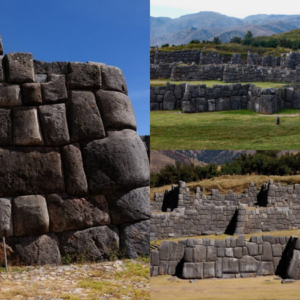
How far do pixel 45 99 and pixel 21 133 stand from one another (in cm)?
61

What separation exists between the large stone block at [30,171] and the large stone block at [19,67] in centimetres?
102

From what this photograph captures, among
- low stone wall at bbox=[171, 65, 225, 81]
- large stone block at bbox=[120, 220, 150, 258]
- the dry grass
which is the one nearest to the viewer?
large stone block at bbox=[120, 220, 150, 258]

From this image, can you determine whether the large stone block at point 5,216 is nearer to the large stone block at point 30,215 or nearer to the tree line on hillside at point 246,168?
the large stone block at point 30,215

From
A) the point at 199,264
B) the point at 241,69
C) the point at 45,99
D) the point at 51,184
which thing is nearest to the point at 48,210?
the point at 51,184

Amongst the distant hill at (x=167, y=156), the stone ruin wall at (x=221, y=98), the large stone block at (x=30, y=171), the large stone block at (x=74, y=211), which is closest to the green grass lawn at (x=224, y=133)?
the distant hill at (x=167, y=156)

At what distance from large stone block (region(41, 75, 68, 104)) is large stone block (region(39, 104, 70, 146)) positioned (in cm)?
10

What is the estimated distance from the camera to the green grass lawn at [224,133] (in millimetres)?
8492

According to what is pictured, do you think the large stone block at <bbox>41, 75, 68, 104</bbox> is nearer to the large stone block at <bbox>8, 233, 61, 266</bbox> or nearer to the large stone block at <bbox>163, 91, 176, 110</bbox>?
the large stone block at <bbox>8, 233, 61, 266</bbox>

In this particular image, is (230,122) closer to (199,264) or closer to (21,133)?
(199,264)

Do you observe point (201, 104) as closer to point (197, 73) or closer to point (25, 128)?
point (25, 128)

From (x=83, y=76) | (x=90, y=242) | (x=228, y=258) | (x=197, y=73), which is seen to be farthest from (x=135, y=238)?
(x=197, y=73)

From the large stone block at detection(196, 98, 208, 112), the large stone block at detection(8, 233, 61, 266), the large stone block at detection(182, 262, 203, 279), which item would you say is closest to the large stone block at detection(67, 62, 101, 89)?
the large stone block at detection(8, 233, 61, 266)

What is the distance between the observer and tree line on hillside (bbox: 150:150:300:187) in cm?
2189

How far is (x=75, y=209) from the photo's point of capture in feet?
19.5
